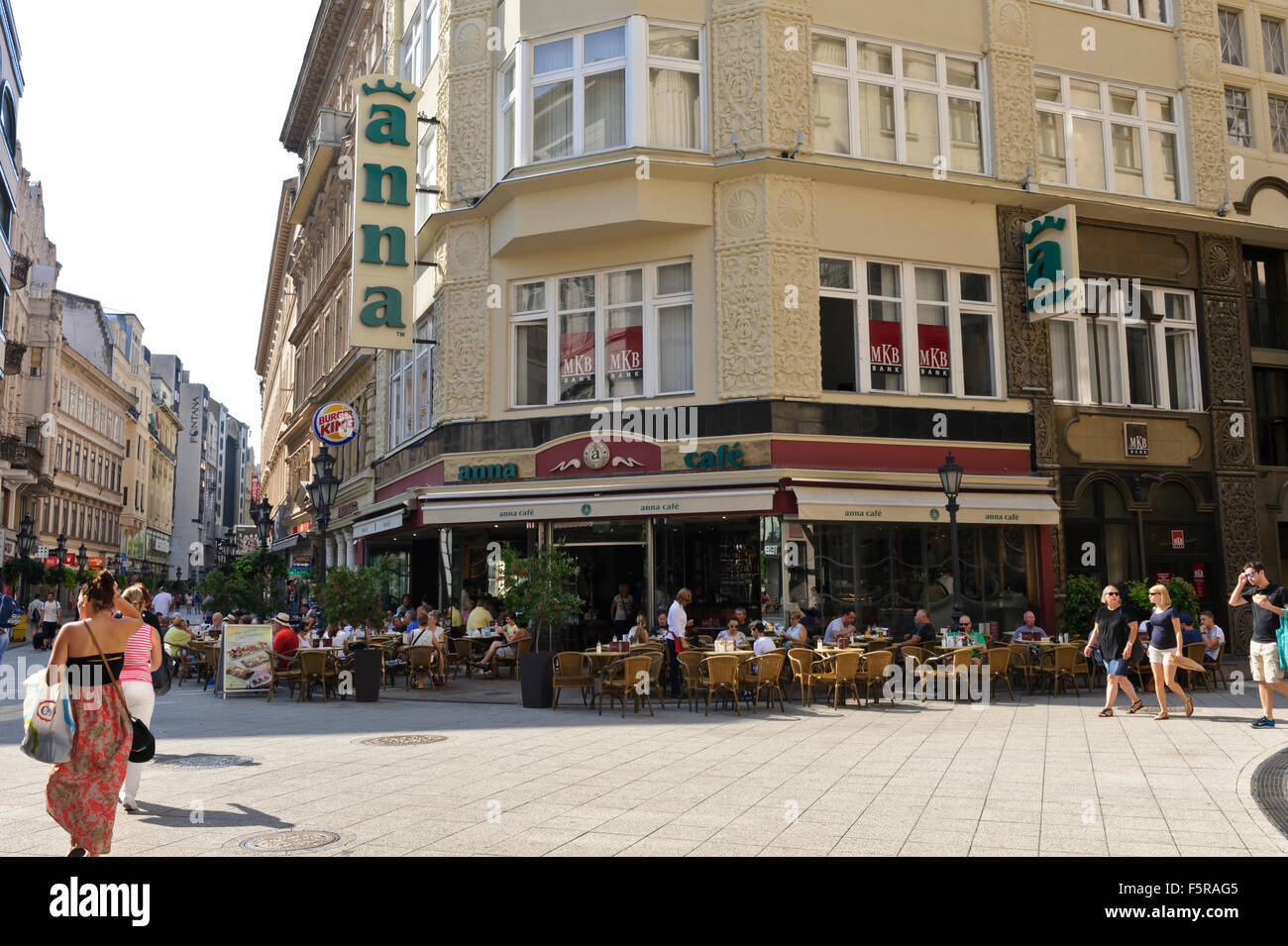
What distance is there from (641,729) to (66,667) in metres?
7.91

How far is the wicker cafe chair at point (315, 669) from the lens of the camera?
17.1 m

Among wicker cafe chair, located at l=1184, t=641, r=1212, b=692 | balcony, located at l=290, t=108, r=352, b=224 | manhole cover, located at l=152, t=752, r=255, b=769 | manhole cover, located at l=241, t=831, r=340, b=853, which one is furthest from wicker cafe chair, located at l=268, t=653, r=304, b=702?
balcony, located at l=290, t=108, r=352, b=224

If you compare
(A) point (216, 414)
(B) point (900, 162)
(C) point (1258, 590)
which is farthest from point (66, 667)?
(A) point (216, 414)

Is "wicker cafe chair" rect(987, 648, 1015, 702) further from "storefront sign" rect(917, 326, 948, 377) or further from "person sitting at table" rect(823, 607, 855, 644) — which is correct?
"storefront sign" rect(917, 326, 948, 377)

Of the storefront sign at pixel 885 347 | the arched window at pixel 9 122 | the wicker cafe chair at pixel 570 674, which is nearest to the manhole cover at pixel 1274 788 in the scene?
the wicker cafe chair at pixel 570 674

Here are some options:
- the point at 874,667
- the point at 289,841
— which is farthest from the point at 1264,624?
the point at 289,841

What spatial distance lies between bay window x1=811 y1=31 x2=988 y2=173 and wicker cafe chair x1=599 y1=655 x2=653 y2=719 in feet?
38.9

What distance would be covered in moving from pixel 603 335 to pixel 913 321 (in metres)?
6.48

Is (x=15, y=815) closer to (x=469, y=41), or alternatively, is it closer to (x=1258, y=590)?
(x=1258, y=590)

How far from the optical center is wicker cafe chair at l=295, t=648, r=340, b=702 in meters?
17.1

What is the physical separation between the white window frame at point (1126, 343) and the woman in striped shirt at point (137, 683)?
19916 mm

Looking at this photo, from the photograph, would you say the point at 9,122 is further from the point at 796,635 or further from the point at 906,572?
the point at 796,635

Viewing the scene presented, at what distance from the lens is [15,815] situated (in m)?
7.94

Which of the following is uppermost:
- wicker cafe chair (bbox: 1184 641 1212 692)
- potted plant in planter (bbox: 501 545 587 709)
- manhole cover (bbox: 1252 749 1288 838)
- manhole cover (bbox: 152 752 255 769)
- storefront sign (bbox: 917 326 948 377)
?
storefront sign (bbox: 917 326 948 377)
